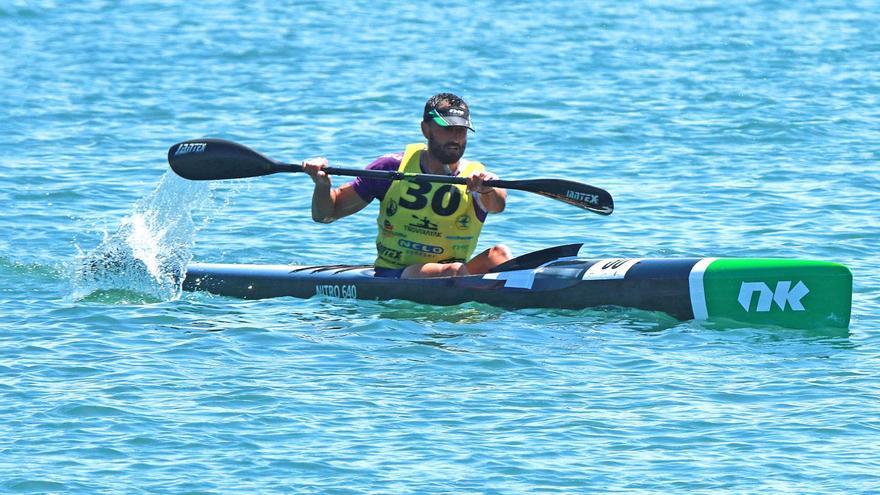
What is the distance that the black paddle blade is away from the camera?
973cm

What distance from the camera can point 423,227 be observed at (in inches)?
362

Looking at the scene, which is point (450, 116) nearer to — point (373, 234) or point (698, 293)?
point (698, 293)

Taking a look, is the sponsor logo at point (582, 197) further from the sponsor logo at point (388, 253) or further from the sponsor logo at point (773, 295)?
the sponsor logo at point (388, 253)

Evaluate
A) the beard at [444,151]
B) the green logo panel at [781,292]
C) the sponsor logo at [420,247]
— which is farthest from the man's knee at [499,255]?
the green logo panel at [781,292]

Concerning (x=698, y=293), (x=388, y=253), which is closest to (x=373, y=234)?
(x=388, y=253)

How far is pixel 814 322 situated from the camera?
854 cm

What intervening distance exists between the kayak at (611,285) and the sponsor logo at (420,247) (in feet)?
0.71

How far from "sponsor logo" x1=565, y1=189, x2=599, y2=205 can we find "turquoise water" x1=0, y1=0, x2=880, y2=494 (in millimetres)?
681

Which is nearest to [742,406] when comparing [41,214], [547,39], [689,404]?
[689,404]

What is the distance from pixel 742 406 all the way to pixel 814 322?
140 centimetres

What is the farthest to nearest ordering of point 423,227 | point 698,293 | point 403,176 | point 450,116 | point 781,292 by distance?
point 423,227
point 403,176
point 450,116
point 698,293
point 781,292

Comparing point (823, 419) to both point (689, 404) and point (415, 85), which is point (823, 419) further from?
point (415, 85)

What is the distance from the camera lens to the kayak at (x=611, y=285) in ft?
27.9

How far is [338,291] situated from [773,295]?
2.59 meters
